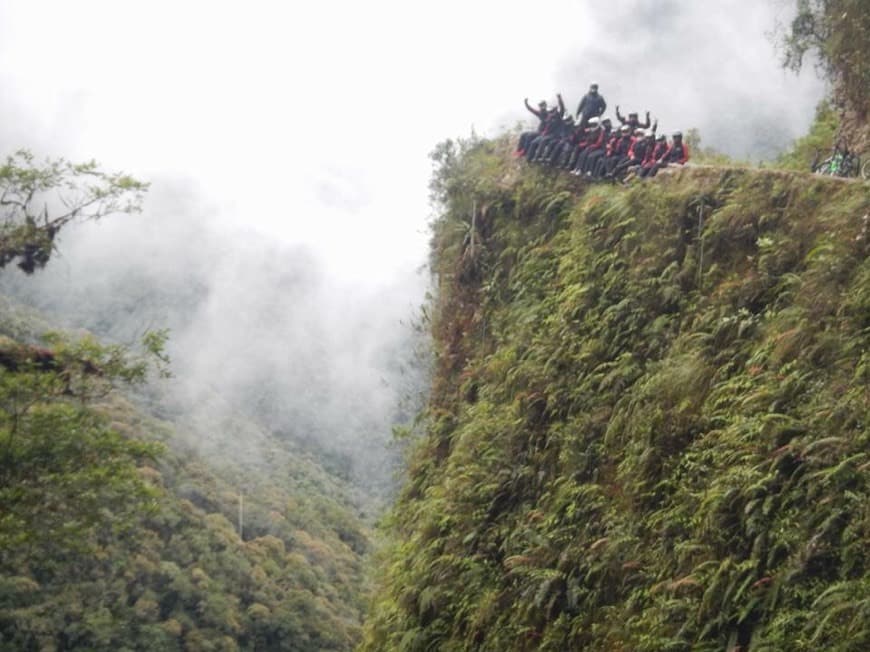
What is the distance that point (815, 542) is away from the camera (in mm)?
7445

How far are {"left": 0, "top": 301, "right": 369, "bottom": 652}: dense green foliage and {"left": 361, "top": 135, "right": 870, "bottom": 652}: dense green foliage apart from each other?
4608 mm

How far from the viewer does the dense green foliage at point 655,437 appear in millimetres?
7844

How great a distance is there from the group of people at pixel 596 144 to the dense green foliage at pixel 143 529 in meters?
7.38

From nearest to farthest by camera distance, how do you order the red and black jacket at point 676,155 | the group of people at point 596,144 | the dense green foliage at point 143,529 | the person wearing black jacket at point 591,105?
the dense green foliage at point 143,529 → the red and black jacket at point 676,155 → the group of people at point 596,144 → the person wearing black jacket at point 591,105

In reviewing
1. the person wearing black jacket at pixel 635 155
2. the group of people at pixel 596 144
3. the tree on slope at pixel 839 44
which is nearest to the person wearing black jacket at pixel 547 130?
the group of people at pixel 596 144

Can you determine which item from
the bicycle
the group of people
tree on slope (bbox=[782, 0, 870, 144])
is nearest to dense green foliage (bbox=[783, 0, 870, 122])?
tree on slope (bbox=[782, 0, 870, 144])

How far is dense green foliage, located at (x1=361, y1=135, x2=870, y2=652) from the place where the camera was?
25.7ft

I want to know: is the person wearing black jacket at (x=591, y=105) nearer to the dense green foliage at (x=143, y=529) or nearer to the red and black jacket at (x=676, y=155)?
the red and black jacket at (x=676, y=155)

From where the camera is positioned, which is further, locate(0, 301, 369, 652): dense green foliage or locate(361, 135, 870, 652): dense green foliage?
locate(0, 301, 369, 652): dense green foliage

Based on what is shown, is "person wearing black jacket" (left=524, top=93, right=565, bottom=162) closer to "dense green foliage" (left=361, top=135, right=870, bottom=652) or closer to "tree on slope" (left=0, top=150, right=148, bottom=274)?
"dense green foliage" (left=361, top=135, right=870, bottom=652)

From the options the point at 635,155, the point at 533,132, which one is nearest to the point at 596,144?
the point at 635,155

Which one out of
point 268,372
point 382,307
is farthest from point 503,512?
point 382,307

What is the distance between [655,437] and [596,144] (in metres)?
6.95

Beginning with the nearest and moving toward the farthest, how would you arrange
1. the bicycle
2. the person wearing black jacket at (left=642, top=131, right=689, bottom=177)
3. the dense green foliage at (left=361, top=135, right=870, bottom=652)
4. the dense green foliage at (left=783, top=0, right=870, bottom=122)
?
the dense green foliage at (left=361, top=135, right=870, bottom=652)
the bicycle
the dense green foliage at (left=783, top=0, right=870, bottom=122)
the person wearing black jacket at (left=642, top=131, right=689, bottom=177)
